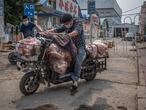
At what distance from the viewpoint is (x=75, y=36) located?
10227mm

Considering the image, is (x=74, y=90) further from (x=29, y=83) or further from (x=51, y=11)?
(x=51, y=11)

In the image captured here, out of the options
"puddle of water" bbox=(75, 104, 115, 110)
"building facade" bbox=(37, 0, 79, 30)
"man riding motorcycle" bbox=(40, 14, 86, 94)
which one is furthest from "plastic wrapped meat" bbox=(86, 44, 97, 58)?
"building facade" bbox=(37, 0, 79, 30)

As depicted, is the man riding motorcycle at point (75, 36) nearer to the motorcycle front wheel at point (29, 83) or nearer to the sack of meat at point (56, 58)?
the sack of meat at point (56, 58)

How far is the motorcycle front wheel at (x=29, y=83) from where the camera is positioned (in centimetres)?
945

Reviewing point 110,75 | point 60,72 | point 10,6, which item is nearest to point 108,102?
point 60,72

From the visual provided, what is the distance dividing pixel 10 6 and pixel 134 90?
61.9 ft

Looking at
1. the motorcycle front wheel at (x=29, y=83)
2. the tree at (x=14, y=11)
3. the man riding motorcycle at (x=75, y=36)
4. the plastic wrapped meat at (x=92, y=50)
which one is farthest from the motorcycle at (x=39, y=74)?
the tree at (x=14, y=11)

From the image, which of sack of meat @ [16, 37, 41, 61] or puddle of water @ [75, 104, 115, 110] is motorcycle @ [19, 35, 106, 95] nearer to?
sack of meat @ [16, 37, 41, 61]

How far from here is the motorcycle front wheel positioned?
9.45 meters

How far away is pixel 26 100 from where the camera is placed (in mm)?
9148

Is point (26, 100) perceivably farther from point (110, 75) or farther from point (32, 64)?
point (110, 75)

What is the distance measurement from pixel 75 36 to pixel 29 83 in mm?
1636

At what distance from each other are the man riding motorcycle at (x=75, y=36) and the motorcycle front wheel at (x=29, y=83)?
0.93 meters

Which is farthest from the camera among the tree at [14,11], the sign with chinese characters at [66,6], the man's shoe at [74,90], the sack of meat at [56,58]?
the sign with chinese characters at [66,6]
